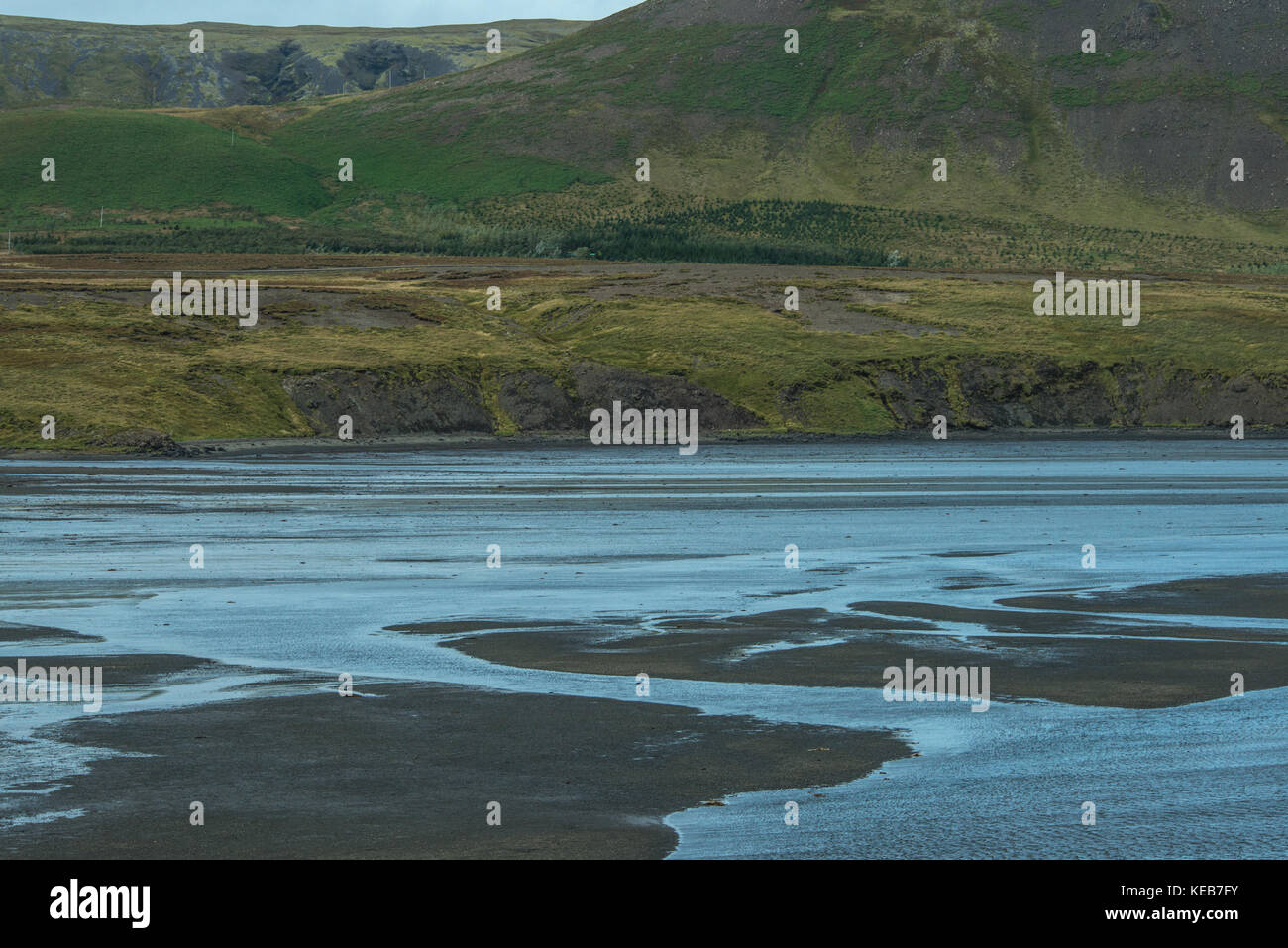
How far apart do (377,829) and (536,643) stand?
320 inches

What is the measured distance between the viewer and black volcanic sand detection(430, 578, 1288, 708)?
1620 centimetres

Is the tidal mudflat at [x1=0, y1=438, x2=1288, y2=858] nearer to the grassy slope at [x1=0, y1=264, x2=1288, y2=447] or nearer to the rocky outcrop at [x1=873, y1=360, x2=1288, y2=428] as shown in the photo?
the grassy slope at [x1=0, y1=264, x2=1288, y2=447]

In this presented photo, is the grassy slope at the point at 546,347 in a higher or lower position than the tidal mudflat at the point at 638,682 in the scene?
higher

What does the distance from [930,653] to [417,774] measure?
7472mm

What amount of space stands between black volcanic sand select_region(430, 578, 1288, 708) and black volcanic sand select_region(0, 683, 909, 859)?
7.60ft

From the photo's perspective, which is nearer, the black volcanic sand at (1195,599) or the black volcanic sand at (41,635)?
the black volcanic sand at (41,635)

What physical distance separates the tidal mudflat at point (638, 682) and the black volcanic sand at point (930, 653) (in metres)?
0.07

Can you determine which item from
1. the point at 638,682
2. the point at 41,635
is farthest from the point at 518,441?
the point at 638,682

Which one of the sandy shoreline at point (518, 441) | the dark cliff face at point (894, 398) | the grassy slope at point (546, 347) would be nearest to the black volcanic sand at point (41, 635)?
the sandy shoreline at point (518, 441)

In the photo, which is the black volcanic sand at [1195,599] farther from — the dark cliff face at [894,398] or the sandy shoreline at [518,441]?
the dark cliff face at [894,398]

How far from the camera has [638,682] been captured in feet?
53.3

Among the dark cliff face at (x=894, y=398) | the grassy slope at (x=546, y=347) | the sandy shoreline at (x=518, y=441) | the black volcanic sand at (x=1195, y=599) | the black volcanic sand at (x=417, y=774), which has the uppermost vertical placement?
the grassy slope at (x=546, y=347)

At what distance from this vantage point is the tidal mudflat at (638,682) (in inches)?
426
